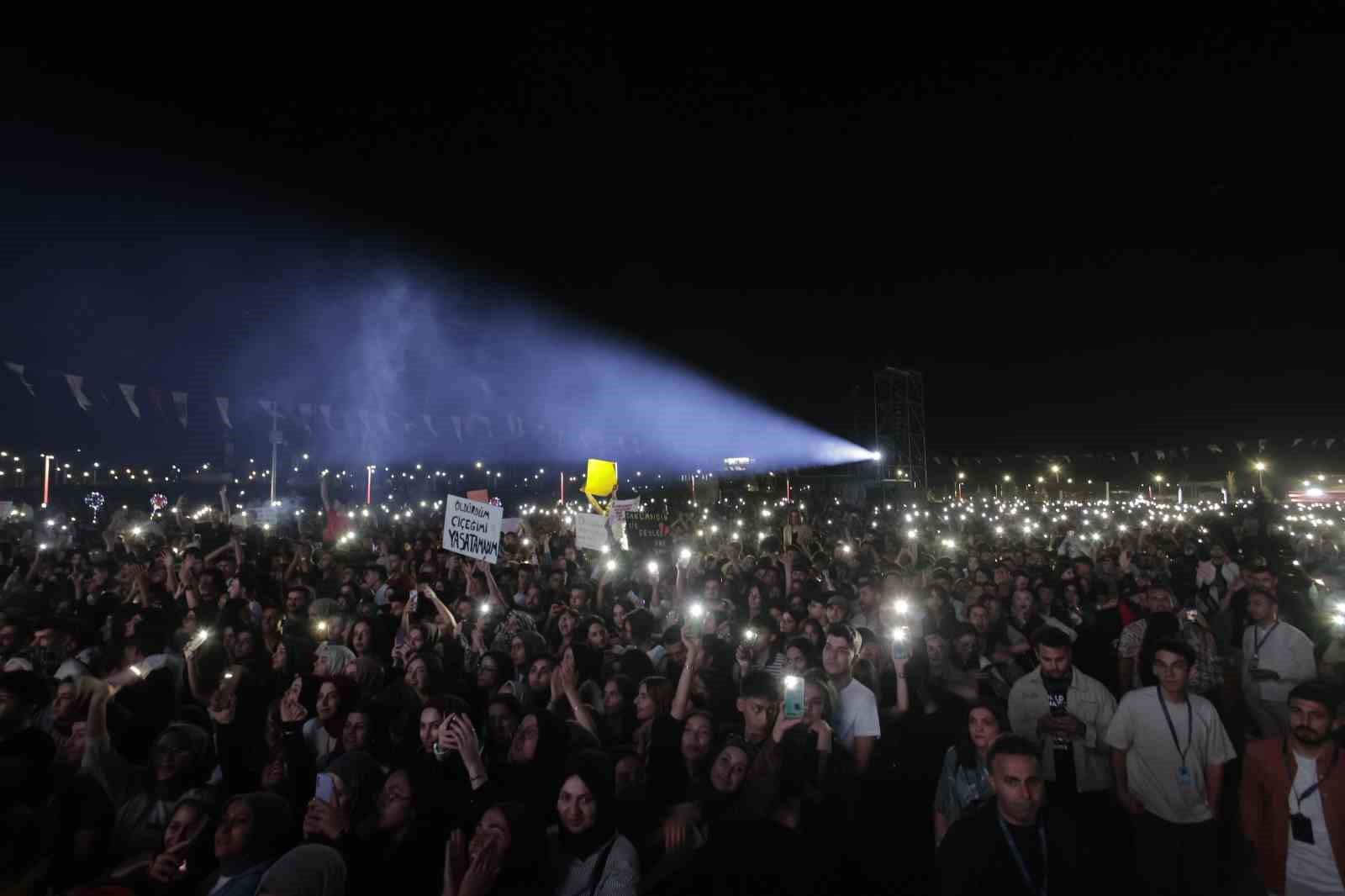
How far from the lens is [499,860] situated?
9.91 ft

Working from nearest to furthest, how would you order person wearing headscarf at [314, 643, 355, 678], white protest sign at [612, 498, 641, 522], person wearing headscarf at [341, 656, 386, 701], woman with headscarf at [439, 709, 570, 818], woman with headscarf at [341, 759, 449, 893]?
1. woman with headscarf at [341, 759, 449, 893]
2. woman with headscarf at [439, 709, 570, 818]
3. person wearing headscarf at [341, 656, 386, 701]
4. person wearing headscarf at [314, 643, 355, 678]
5. white protest sign at [612, 498, 641, 522]

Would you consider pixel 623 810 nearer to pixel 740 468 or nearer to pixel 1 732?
pixel 1 732

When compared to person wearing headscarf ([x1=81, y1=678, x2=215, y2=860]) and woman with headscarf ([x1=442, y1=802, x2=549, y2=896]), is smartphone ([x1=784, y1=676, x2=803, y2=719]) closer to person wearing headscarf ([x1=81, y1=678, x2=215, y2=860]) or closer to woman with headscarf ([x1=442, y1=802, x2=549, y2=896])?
woman with headscarf ([x1=442, y1=802, x2=549, y2=896])

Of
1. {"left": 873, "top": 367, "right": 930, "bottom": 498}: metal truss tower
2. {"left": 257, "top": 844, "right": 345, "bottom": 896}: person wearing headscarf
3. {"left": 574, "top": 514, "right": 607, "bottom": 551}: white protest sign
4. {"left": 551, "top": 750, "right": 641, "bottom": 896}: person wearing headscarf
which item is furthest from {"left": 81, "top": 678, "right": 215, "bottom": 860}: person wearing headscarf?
{"left": 873, "top": 367, "right": 930, "bottom": 498}: metal truss tower

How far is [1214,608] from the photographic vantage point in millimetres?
9500

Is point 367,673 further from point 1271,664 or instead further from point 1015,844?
point 1271,664

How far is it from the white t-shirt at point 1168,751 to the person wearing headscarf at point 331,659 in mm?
5511

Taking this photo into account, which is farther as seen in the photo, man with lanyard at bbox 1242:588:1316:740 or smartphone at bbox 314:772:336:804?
man with lanyard at bbox 1242:588:1316:740

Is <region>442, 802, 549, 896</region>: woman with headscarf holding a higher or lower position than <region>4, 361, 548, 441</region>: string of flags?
lower

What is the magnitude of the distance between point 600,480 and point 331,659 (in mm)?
9196

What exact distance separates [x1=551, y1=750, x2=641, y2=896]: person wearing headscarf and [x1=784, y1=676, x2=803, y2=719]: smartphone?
3.76 feet

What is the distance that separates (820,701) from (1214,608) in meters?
7.82

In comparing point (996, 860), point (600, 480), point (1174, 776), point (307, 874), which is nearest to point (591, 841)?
point (307, 874)

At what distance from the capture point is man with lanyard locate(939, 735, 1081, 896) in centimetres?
296
